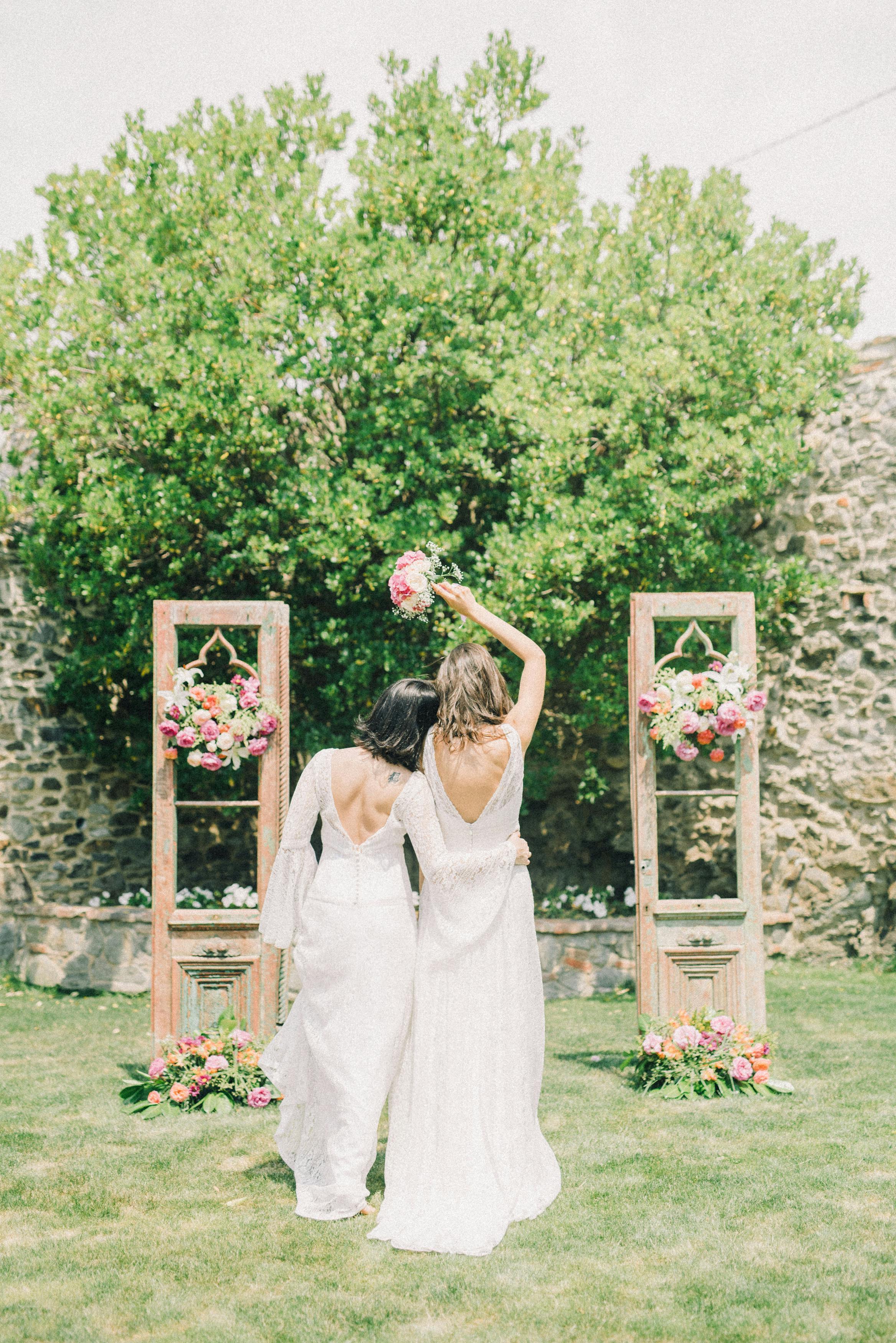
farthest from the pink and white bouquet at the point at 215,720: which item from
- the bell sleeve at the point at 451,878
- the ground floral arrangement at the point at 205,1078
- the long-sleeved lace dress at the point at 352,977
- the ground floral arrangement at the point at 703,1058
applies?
the ground floral arrangement at the point at 703,1058

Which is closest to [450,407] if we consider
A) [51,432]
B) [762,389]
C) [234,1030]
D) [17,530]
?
[762,389]

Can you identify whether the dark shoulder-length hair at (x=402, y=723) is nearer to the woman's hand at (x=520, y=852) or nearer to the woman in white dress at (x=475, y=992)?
the woman in white dress at (x=475, y=992)

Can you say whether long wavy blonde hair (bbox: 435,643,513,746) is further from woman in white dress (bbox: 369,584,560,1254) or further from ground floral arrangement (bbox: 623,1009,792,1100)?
ground floral arrangement (bbox: 623,1009,792,1100)

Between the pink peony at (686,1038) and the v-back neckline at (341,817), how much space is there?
2.60 metres

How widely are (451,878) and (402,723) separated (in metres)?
0.61

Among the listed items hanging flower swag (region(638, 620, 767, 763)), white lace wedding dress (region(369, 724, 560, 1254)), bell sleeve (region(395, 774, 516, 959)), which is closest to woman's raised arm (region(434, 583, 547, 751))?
white lace wedding dress (region(369, 724, 560, 1254))

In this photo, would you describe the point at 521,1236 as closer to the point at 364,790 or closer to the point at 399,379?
the point at 364,790

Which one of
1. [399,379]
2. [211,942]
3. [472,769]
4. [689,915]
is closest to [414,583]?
[472,769]

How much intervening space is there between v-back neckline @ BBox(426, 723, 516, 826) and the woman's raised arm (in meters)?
0.07

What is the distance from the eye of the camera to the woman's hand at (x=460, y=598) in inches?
171

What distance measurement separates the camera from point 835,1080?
6.38 m

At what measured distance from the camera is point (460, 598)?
4.43 meters

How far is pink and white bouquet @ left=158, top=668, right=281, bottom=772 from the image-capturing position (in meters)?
6.26

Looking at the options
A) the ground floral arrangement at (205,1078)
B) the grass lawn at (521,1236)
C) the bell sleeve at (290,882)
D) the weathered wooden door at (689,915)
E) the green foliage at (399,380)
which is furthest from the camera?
the green foliage at (399,380)
